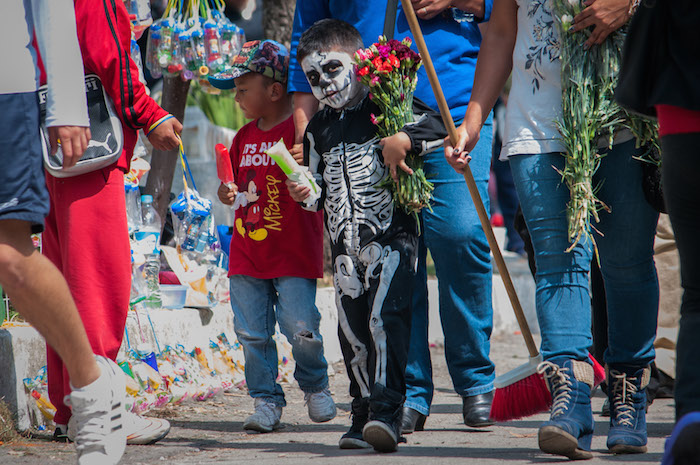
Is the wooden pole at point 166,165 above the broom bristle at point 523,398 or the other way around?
above

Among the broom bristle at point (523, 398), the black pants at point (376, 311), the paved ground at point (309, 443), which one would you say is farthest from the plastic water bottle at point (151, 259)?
the broom bristle at point (523, 398)

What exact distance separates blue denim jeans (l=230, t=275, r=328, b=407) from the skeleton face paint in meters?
0.93

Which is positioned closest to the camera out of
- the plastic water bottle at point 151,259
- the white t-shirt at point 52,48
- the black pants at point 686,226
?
the black pants at point 686,226

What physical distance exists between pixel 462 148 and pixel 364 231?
48 cm

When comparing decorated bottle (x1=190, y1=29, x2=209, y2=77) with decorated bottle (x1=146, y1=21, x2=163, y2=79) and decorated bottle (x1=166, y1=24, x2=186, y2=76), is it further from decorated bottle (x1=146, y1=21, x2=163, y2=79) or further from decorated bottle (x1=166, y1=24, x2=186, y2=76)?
decorated bottle (x1=146, y1=21, x2=163, y2=79)

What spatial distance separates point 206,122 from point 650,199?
5959 mm

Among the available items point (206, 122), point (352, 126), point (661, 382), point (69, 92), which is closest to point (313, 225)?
point (352, 126)

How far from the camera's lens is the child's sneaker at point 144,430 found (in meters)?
3.58

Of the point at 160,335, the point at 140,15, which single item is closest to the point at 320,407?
the point at 160,335

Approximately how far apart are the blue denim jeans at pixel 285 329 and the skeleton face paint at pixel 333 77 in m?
0.93

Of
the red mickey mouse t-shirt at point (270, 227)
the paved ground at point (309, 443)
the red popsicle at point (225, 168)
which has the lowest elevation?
the paved ground at point (309, 443)

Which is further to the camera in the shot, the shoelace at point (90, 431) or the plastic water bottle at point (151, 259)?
→ the plastic water bottle at point (151, 259)

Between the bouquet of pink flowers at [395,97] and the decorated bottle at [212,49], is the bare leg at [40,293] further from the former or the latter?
the decorated bottle at [212,49]

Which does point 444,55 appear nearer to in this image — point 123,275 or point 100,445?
point 123,275
